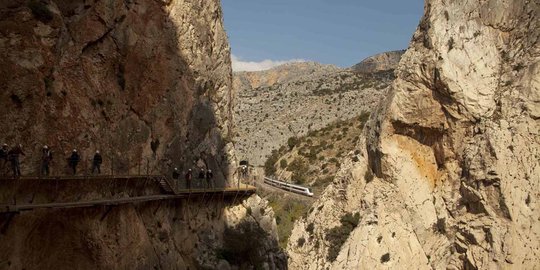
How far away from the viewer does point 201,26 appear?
30.9 m

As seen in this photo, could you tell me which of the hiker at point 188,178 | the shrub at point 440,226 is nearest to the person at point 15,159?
the hiker at point 188,178

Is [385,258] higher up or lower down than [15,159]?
lower down

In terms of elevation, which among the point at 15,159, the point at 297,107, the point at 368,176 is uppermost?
the point at 297,107

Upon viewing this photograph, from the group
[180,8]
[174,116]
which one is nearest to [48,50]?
[174,116]

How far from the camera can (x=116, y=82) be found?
75.6ft

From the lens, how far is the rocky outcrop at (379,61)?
142738mm

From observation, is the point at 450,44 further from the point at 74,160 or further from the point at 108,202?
the point at 74,160

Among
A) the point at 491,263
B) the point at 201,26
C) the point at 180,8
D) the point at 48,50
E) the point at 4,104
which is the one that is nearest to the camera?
the point at 4,104

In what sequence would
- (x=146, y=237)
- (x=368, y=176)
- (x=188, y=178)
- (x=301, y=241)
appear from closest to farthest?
(x=146, y=237) → (x=188, y=178) → (x=368, y=176) → (x=301, y=241)

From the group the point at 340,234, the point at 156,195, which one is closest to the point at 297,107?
the point at 340,234

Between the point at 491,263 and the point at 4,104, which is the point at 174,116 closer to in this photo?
the point at 4,104

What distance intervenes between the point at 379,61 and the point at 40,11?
135 m

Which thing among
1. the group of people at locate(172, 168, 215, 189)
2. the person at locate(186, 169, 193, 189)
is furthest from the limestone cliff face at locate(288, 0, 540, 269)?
the person at locate(186, 169, 193, 189)

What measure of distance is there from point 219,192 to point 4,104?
47.0 feet
